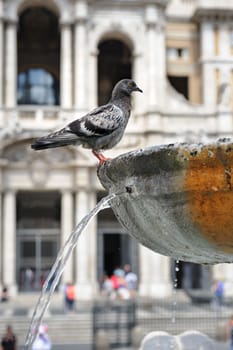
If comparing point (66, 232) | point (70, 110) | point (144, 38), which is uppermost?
point (144, 38)

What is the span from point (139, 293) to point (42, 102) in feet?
33.9

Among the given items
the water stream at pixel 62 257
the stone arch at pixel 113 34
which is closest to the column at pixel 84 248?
the stone arch at pixel 113 34

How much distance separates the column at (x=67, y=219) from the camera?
1090 inches

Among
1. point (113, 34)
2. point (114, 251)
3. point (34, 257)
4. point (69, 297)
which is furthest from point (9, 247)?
point (113, 34)

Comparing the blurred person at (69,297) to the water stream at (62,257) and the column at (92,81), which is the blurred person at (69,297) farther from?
the water stream at (62,257)

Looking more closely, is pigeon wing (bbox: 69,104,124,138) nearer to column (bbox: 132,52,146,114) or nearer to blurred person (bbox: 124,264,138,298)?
blurred person (bbox: 124,264,138,298)

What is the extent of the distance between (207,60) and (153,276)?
9.63 metres

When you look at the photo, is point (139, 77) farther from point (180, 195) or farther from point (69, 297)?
point (180, 195)

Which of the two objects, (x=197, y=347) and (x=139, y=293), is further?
(x=139, y=293)

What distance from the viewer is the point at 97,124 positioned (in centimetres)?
615

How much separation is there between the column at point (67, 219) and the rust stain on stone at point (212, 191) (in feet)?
75.3

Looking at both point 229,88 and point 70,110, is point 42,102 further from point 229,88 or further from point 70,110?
point 229,88

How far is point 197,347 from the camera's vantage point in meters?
8.47

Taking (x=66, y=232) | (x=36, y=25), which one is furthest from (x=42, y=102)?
(x=66, y=232)
